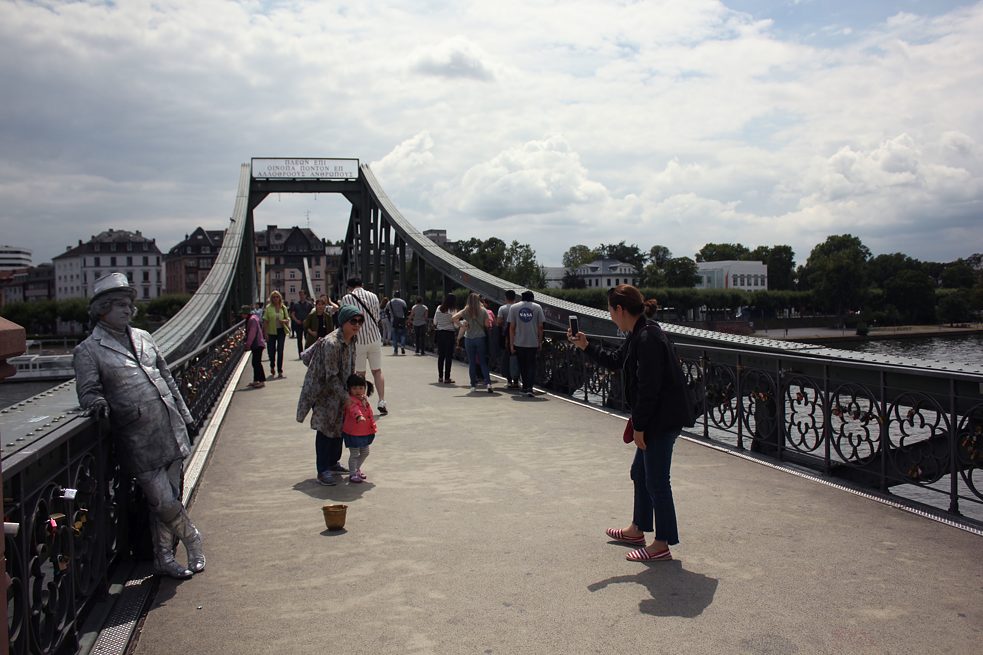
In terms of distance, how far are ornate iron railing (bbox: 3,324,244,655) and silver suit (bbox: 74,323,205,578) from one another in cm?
12

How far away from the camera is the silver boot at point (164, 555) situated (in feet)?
13.2

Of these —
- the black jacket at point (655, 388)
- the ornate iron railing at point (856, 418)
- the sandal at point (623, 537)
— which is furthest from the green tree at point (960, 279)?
the black jacket at point (655, 388)

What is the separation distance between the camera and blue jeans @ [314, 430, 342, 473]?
6.12 meters

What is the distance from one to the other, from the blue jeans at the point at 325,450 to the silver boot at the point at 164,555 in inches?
79.7

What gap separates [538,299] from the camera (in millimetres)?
14547

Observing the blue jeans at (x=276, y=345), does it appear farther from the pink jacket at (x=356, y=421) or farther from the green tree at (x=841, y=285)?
the green tree at (x=841, y=285)

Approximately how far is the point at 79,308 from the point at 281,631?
9448 cm

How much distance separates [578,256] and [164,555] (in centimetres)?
13558

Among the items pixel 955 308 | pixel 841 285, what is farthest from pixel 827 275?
pixel 955 308

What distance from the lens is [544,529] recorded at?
188 inches

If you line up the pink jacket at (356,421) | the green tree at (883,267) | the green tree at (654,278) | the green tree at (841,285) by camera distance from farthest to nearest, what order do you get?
the green tree at (654,278), the green tree at (841,285), the green tree at (883,267), the pink jacket at (356,421)

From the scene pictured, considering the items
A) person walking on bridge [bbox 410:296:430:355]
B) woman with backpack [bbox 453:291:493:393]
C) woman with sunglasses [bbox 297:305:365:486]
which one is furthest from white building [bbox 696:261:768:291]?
woman with sunglasses [bbox 297:305:365:486]

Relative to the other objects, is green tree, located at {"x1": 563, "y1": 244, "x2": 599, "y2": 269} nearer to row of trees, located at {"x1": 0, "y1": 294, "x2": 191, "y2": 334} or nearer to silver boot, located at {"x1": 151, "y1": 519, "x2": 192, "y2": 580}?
row of trees, located at {"x1": 0, "y1": 294, "x2": 191, "y2": 334}

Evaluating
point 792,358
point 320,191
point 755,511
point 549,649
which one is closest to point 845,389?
point 792,358
